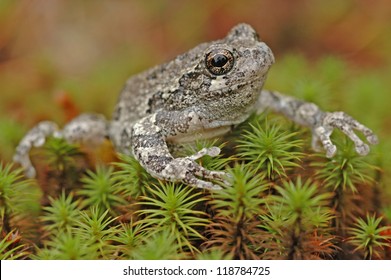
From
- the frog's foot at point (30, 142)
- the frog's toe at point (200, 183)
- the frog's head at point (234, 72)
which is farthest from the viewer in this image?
the frog's foot at point (30, 142)

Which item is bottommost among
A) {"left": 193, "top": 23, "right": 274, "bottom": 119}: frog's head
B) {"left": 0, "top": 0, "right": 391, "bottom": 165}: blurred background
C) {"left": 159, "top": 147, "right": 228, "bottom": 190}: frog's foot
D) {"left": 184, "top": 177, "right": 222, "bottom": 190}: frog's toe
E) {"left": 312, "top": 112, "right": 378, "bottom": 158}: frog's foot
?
{"left": 184, "top": 177, "right": 222, "bottom": 190}: frog's toe

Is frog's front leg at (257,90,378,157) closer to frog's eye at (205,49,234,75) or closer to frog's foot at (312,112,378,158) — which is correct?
frog's foot at (312,112,378,158)

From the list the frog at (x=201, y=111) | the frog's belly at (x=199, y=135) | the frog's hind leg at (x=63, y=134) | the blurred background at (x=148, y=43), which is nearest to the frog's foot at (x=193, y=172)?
the frog at (x=201, y=111)

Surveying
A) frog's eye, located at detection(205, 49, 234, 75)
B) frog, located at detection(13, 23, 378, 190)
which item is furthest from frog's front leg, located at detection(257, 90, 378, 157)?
frog's eye, located at detection(205, 49, 234, 75)

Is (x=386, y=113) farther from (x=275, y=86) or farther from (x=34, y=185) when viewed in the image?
(x=34, y=185)

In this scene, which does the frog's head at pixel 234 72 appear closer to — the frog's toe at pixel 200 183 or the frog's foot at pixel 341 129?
the frog's foot at pixel 341 129
